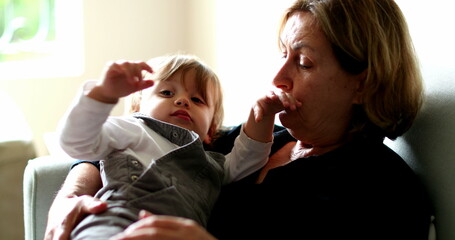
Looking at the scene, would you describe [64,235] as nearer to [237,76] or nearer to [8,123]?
[8,123]

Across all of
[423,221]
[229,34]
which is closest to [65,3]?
[229,34]

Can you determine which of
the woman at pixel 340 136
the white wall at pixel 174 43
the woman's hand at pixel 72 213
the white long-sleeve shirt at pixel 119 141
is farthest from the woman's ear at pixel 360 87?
the white wall at pixel 174 43

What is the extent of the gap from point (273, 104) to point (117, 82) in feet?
1.37

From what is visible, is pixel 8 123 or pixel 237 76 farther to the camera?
pixel 237 76

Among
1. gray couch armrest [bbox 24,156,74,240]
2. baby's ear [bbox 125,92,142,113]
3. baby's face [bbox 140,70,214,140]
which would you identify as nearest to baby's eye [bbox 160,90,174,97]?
baby's face [bbox 140,70,214,140]

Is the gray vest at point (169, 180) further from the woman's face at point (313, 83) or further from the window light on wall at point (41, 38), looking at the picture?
the window light on wall at point (41, 38)

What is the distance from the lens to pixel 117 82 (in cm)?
105

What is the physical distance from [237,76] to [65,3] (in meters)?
1.15

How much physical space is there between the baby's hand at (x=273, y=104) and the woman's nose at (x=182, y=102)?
20 cm

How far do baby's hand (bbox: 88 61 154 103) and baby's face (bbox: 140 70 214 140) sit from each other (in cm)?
35

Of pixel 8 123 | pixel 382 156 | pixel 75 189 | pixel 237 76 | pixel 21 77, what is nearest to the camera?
pixel 382 156

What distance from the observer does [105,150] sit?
3.92 feet

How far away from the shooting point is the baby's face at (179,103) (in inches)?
55.8

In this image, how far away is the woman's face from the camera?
1287mm
